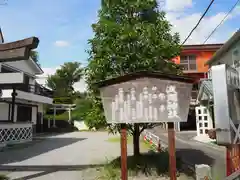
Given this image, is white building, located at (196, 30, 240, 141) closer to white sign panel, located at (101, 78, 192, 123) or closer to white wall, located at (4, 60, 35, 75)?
white sign panel, located at (101, 78, 192, 123)

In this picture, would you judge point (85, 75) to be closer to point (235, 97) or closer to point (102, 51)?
point (102, 51)

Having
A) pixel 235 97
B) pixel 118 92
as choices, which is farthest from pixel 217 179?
pixel 118 92

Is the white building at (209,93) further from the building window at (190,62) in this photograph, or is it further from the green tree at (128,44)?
the building window at (190,62)

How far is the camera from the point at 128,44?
9125 millimetres

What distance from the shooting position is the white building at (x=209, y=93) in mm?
18688

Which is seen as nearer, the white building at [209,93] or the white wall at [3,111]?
the white building at [209,93]

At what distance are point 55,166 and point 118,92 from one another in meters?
5.01

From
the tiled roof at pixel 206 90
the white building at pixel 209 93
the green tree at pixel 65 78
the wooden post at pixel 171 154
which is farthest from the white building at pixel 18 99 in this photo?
the green tree at pixel 65 78

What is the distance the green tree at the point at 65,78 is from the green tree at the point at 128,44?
41186mm

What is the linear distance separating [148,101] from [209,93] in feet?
40.4

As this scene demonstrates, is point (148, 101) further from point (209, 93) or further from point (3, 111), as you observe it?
point (3, 111)

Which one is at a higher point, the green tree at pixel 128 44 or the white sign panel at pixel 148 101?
the green tree at pixel 128 44

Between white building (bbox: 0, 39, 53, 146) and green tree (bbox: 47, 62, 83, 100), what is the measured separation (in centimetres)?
1815

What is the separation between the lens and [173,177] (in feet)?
21.9
